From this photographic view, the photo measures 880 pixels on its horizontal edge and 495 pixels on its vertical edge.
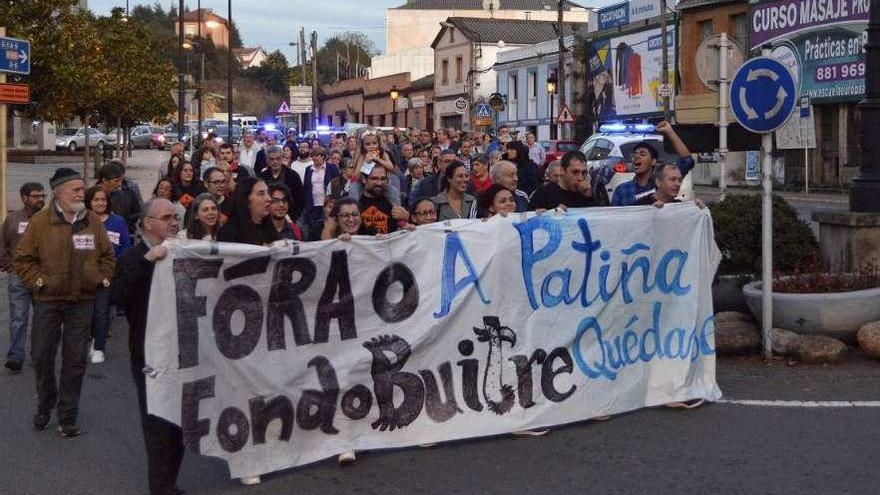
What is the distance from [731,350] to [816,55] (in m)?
28.9

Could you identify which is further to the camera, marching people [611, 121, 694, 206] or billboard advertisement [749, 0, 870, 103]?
billboard advertisement [749, 0, 870, 103]

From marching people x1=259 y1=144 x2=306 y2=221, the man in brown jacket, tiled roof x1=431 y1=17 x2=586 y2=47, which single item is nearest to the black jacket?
the man in brown jacket

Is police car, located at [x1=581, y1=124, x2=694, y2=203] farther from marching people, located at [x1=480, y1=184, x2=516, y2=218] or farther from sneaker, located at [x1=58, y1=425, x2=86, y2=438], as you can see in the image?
sneaker, located at [x1=58, y1=425, x2=86, y2=438]

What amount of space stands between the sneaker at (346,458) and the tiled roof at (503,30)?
62.9 meters

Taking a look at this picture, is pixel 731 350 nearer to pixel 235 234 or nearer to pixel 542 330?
pixel 542 330

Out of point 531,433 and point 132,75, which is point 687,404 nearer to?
point 531,433

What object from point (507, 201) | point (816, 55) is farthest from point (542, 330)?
point (816, 55)

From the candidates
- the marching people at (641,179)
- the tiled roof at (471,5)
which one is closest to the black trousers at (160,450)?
the marching people at (641,179)

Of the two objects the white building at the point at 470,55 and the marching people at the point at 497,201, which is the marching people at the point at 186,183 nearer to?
the marching people at the point at 497,201

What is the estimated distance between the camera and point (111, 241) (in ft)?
33.9

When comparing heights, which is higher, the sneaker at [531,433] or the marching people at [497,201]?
the marching people at [497,201]

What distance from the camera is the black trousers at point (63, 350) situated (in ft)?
27.1

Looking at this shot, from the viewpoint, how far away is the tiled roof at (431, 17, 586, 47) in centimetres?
6975

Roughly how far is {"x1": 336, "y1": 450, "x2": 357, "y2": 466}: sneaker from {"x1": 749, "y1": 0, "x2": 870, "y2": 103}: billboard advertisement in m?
28.5
